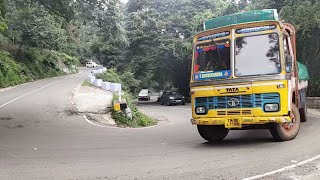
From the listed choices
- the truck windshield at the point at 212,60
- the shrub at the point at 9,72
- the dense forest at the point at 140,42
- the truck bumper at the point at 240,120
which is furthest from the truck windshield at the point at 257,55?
the shrub at the point at 9,72

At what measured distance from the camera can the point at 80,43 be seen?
228ft

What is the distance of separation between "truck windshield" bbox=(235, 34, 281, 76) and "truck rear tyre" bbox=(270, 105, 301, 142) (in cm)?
150

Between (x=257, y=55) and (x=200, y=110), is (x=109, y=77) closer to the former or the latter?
(x=200, y=110)

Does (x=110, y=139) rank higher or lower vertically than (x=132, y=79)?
lower

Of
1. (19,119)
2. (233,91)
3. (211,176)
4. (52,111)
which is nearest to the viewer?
(211,176)

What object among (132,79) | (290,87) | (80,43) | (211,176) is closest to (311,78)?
(290,87)

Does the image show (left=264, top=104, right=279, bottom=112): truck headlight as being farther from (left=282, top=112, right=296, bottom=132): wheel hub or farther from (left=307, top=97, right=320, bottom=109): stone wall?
(left=307, top=97, right=320, bottom=109): stone wall

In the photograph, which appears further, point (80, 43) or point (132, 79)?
point (80, 43)

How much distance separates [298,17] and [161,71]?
2294 centimetres

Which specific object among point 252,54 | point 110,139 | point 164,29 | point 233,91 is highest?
point 164,29

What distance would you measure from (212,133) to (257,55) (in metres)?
2.77

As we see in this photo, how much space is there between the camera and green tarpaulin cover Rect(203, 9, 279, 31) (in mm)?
9742

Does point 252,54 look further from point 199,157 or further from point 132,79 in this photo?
point 132,79

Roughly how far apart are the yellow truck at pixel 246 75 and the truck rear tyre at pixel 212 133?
923mm
